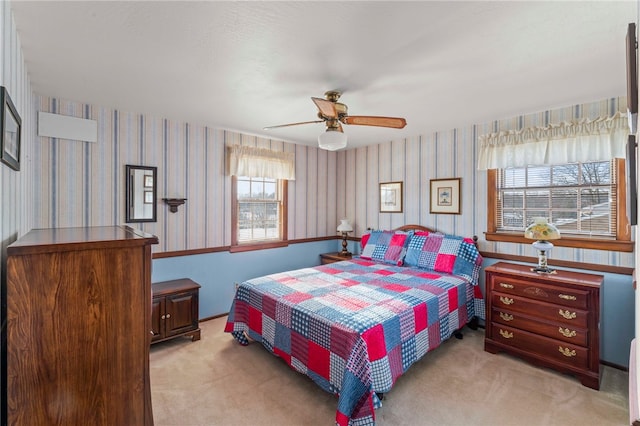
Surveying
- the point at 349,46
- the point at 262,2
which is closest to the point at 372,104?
the point at 349,46

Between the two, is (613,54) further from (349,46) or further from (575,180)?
(349,46)

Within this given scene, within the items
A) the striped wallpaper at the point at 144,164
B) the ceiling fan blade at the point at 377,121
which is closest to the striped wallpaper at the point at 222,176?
the striped wallpaper at the point at 144,164

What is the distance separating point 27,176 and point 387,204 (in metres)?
3.94

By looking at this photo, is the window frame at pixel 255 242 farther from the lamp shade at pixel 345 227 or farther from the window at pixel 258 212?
the lamp shade at pixel 345 227

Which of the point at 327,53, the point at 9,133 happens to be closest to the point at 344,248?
the point at 327,53

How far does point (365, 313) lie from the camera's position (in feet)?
7.48

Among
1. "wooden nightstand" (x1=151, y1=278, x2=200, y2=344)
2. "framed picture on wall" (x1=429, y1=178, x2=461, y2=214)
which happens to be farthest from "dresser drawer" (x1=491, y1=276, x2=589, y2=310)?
"wooden nightstand" (x1=151, y1=278, x2=200, y2=344)

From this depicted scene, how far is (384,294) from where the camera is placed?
107 inches

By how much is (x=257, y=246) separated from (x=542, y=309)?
3.26 m

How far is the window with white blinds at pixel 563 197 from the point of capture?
2.86 meters

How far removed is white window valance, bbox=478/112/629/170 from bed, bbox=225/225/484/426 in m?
1.02

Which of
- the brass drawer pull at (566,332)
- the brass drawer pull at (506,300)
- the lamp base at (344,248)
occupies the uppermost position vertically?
the lamp base at (344,248)

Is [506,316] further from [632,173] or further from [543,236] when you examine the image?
[632,173]

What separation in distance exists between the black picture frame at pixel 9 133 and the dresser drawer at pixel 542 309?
362 cm
